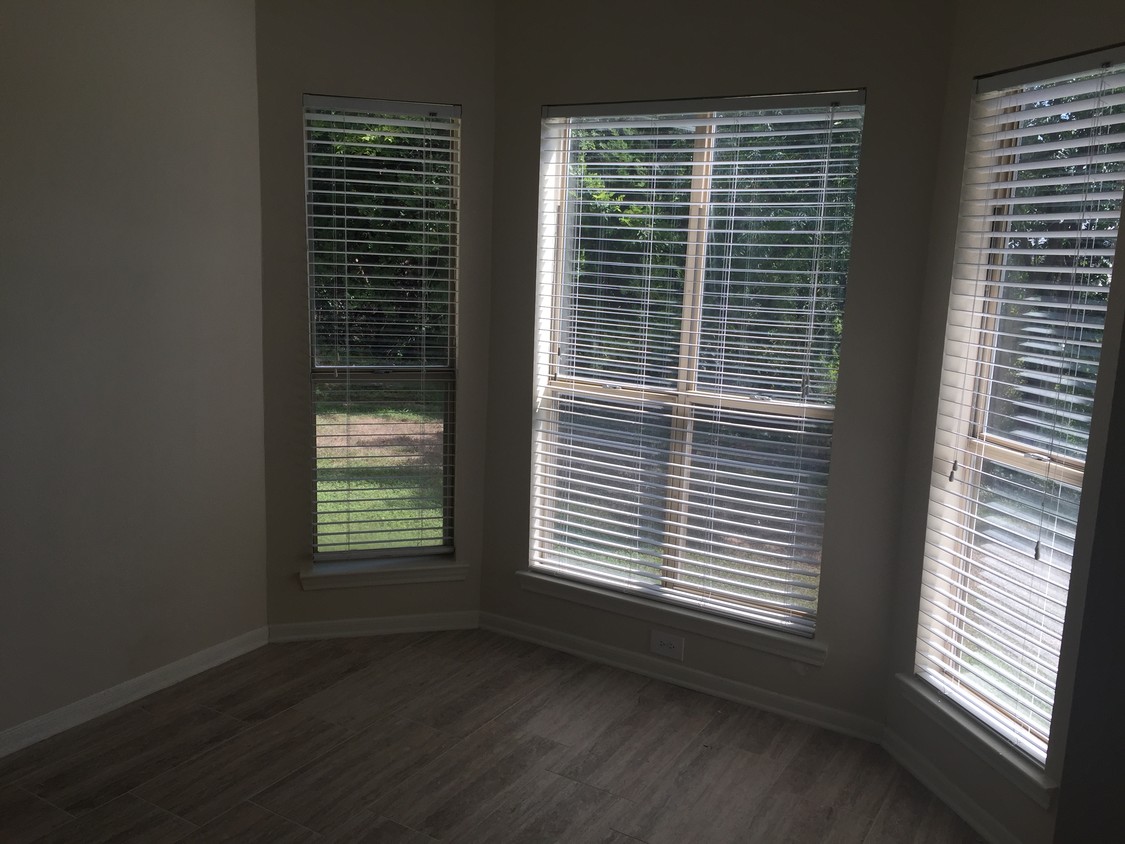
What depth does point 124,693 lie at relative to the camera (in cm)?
336

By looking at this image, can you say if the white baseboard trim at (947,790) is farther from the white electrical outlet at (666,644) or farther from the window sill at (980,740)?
the white electrical outlet at (666,644)

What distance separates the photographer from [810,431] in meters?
3.38

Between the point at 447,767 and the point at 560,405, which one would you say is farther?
the point at 560,405

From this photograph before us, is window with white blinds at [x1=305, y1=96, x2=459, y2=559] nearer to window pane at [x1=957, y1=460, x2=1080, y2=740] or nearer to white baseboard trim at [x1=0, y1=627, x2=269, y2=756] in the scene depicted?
white baseboard trim at [x1=0, y1=627, x2=269, y2=756]

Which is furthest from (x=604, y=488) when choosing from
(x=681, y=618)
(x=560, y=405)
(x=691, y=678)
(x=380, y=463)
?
(x=380, y=463)

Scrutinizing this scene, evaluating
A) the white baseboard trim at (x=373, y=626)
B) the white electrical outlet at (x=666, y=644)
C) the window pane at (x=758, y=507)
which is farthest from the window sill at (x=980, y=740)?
the white baseboard trim at (x=373, y=626)

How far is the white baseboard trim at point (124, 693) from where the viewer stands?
3.04m

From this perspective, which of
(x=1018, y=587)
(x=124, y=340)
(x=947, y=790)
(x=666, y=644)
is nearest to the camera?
(x=1018, y=587)

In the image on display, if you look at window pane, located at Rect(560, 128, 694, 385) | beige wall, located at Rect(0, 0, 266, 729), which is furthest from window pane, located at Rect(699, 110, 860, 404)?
beige wall, located at Rect(0, 0, 266, 729)

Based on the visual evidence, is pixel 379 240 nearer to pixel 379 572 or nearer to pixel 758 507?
pixel 379 572

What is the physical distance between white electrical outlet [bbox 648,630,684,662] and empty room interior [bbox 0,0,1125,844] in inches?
0.8

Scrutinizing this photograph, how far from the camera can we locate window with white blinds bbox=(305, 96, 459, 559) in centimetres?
373

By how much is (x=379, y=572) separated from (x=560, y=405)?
109 cm

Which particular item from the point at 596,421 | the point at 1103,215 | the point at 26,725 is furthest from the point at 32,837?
the point at 1103,215
